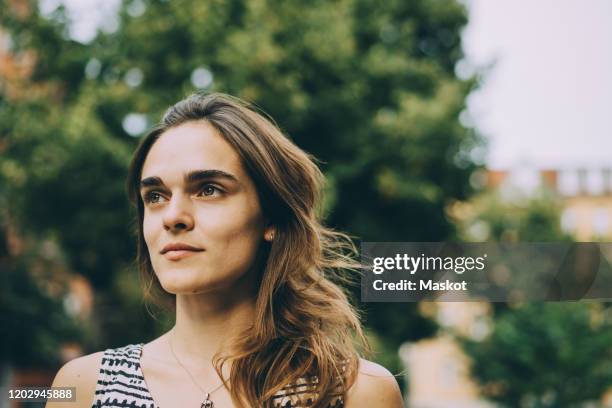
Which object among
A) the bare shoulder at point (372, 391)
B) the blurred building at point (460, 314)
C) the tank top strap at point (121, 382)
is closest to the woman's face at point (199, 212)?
the tank top strap at point (121, 382)

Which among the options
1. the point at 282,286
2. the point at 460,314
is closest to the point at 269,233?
the point at 282,286

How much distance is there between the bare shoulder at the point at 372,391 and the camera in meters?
2.09

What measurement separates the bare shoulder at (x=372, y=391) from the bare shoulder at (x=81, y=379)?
0.63 meters

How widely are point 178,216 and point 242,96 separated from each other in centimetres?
990

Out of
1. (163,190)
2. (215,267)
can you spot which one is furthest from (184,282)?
(163,190)

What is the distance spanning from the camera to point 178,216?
2.04 m

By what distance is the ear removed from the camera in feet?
7.27

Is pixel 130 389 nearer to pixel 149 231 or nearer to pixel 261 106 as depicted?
pixel 149 231

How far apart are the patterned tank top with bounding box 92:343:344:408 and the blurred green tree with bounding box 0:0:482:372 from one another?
9649mm

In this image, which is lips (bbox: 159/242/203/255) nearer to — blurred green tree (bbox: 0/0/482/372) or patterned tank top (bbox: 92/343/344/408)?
patterned tank top (bbox: 92/343/344/408)

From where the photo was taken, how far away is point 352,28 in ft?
48.0

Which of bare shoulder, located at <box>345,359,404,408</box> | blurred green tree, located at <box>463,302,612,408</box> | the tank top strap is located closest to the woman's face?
the tank top strap

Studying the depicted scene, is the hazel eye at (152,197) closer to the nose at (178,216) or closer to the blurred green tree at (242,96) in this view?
the nose at (178,216)

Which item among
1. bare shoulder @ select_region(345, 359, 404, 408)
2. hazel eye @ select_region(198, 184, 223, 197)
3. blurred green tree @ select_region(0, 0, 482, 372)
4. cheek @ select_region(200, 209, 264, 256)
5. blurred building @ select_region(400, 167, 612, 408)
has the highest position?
blurred building @ select_region(400, 167, 612, 408)
